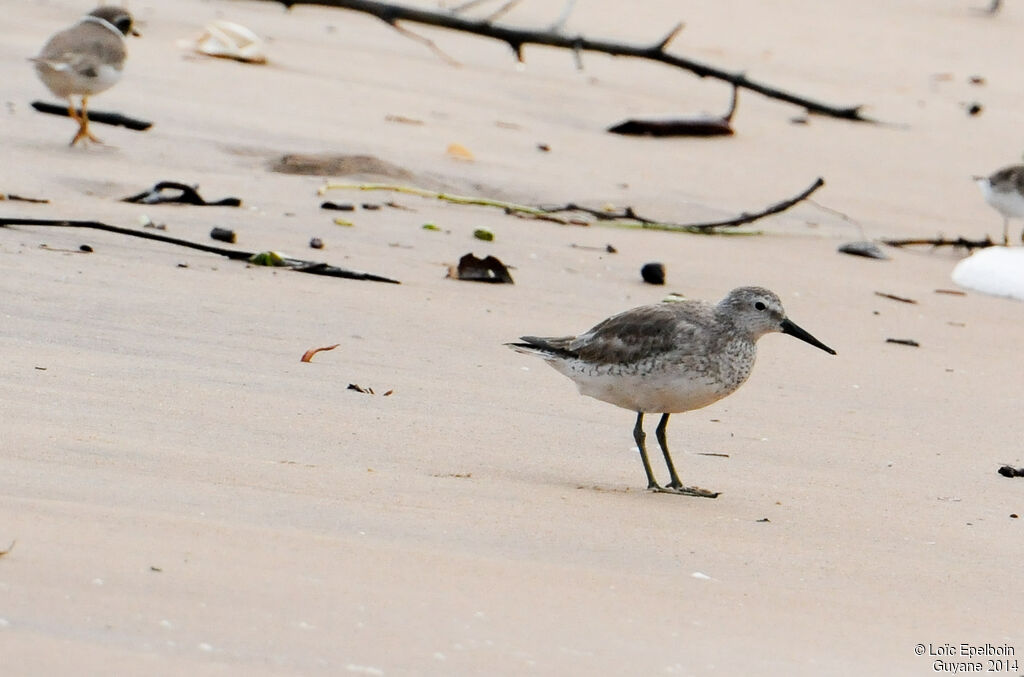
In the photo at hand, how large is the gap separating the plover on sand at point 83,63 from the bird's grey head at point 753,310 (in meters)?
5.13

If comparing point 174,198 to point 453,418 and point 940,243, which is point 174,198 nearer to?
point 453,418

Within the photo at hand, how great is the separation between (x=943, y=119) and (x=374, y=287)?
8.99 m

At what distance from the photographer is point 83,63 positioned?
957 cm

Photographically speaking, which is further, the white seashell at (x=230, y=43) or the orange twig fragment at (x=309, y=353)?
the white seashell at (x=230, y=43)

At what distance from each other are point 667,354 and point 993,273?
426 centimetres

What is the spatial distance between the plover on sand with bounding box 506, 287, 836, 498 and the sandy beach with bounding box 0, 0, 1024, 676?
24 cm

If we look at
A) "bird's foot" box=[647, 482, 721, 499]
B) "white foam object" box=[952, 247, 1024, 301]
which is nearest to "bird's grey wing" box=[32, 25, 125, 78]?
"white foam object" box=[952, 247, 1024, 301]

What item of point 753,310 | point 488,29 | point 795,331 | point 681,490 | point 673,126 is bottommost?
point 673,126

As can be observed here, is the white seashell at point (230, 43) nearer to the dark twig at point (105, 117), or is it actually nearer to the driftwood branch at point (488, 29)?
the dark twig at point (105, 117)

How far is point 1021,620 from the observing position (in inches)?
156

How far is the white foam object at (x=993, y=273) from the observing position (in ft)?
28.6

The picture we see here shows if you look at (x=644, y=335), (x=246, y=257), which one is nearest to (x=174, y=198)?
(x=246, y=257)

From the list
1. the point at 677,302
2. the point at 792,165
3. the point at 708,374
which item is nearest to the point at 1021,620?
the point at 708,374

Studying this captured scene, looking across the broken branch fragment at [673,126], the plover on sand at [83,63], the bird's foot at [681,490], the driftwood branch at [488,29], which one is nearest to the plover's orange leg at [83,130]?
the plover on sand at [83,63]
